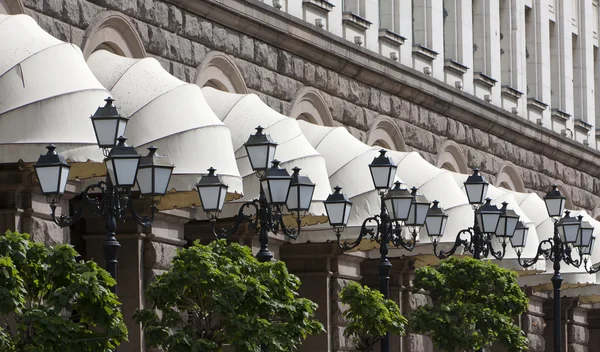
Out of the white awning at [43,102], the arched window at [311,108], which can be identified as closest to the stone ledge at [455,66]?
the arched window at [311,108]

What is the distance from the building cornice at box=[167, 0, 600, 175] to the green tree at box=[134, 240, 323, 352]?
782cm

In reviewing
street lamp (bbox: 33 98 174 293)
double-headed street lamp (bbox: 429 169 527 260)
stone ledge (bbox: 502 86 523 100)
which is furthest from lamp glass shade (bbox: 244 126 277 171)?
stone ledge (bbox: 502 86 523 100)

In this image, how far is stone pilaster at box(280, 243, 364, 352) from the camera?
25.9 meters

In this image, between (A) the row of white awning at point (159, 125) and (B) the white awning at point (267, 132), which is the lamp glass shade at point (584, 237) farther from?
(B) the white awning at point (267, 132)

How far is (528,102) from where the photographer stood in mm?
38406

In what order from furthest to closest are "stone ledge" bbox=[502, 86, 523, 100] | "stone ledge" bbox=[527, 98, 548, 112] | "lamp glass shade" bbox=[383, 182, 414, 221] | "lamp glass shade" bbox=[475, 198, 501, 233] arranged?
"stone ledge" bbox=[527, 98, 548, 112] < "stone ledge" bbox=[502, 86, 523, 100] < "lamp glass shade" bbox=[475, 198, 501, 233] < "lamp glass shade" bbox=[383, 182, 414, 221]

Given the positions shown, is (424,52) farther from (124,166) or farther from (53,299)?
(53,299)

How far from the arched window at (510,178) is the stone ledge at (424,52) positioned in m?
4.34

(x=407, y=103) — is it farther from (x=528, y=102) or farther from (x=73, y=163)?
(x=73, y=163)

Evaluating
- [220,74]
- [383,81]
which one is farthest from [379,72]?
[220,74]

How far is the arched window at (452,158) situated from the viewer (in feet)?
105

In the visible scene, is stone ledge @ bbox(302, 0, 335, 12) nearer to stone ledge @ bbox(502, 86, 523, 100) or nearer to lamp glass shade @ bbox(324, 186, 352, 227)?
lamp glass shade @ bbox(324, 186, 352, 227)

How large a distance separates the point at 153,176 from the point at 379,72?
1414cm

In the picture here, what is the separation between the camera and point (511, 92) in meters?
36.8
